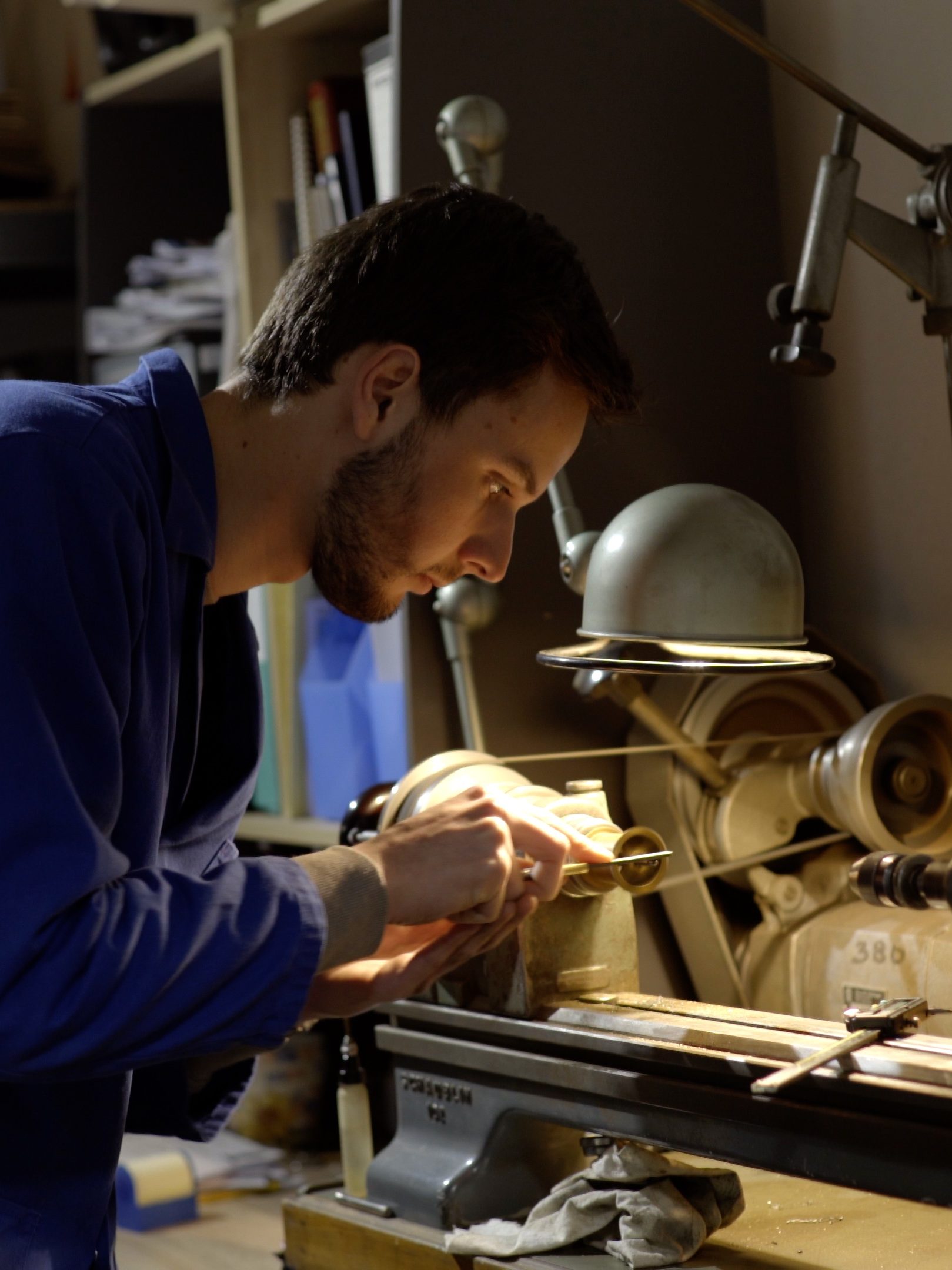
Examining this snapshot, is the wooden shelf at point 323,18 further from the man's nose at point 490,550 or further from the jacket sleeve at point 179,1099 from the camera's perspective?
the jacket sleeve at point 179,1099

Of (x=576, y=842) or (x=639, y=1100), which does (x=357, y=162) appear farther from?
(x=639, y=1100)

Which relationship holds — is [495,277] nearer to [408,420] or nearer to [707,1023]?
[408,420]

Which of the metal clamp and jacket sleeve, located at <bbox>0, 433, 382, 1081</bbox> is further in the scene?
the metal clamp

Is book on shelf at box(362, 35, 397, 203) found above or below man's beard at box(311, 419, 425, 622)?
above

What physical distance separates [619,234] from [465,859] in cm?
80

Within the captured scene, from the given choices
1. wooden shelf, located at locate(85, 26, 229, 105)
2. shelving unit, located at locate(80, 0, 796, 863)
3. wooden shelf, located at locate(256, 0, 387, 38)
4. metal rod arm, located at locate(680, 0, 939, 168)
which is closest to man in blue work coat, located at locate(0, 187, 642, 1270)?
metal rod arm, located at locate(680, 0, 939, 168)

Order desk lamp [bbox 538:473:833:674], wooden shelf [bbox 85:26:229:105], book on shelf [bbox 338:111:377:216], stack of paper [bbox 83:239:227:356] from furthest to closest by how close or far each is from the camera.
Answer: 1. stack of paper [bbox 83:239:227:356]
2. wooden shelf [bbox 85:26:229:105]
3. book on shelf [bbox 338:111:377:216]
4. desk lamp [bbox 538:473:833:674]

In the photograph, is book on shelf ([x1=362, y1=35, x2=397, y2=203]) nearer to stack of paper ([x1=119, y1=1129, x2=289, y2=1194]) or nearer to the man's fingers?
the man's fingers

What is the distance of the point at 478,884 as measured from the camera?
1010 mm

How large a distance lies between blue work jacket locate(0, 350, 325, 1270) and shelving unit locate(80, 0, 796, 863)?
0.48 m

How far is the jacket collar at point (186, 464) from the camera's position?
3.44ft

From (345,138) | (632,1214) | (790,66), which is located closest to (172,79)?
(345,138)

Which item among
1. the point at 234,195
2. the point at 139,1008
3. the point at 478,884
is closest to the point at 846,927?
the point at 478,884

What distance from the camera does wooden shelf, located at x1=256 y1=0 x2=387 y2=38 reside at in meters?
1.94
